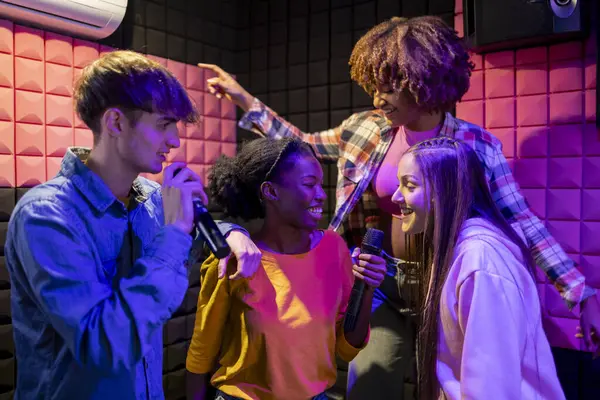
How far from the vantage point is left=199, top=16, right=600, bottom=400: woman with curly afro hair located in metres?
1.94

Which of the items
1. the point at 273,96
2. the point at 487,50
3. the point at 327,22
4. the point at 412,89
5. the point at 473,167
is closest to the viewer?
the point at 473,167

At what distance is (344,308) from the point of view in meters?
1.83

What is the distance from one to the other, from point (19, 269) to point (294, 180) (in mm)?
892

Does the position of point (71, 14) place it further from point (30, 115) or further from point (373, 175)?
point (373, 175)

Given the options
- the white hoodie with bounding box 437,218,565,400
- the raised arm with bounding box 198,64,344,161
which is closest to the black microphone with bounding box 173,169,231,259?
the white hoodie with bounding box 437,218,565,400

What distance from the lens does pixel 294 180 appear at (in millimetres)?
1778

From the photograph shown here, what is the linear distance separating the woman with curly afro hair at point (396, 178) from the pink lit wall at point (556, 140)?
66 centimetres

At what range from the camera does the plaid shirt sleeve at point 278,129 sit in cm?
243

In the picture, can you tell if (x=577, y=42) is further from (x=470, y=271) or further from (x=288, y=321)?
(x=288, y=321)

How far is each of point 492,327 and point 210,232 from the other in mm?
684

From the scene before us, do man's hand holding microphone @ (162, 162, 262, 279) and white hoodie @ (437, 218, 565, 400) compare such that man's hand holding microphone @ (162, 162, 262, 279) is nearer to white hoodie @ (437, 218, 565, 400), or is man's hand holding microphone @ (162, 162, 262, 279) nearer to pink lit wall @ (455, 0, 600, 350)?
white hoodie @ (437, 218, 565, 400)

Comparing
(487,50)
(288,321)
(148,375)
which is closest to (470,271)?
(288,321)

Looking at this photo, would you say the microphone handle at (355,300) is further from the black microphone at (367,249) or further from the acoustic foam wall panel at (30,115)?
the acoustic foam wall panel at (30,115)

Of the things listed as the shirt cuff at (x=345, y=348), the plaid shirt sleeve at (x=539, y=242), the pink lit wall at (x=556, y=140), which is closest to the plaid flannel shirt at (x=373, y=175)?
the plaid shirt sleeve at (x=539, y=242)
